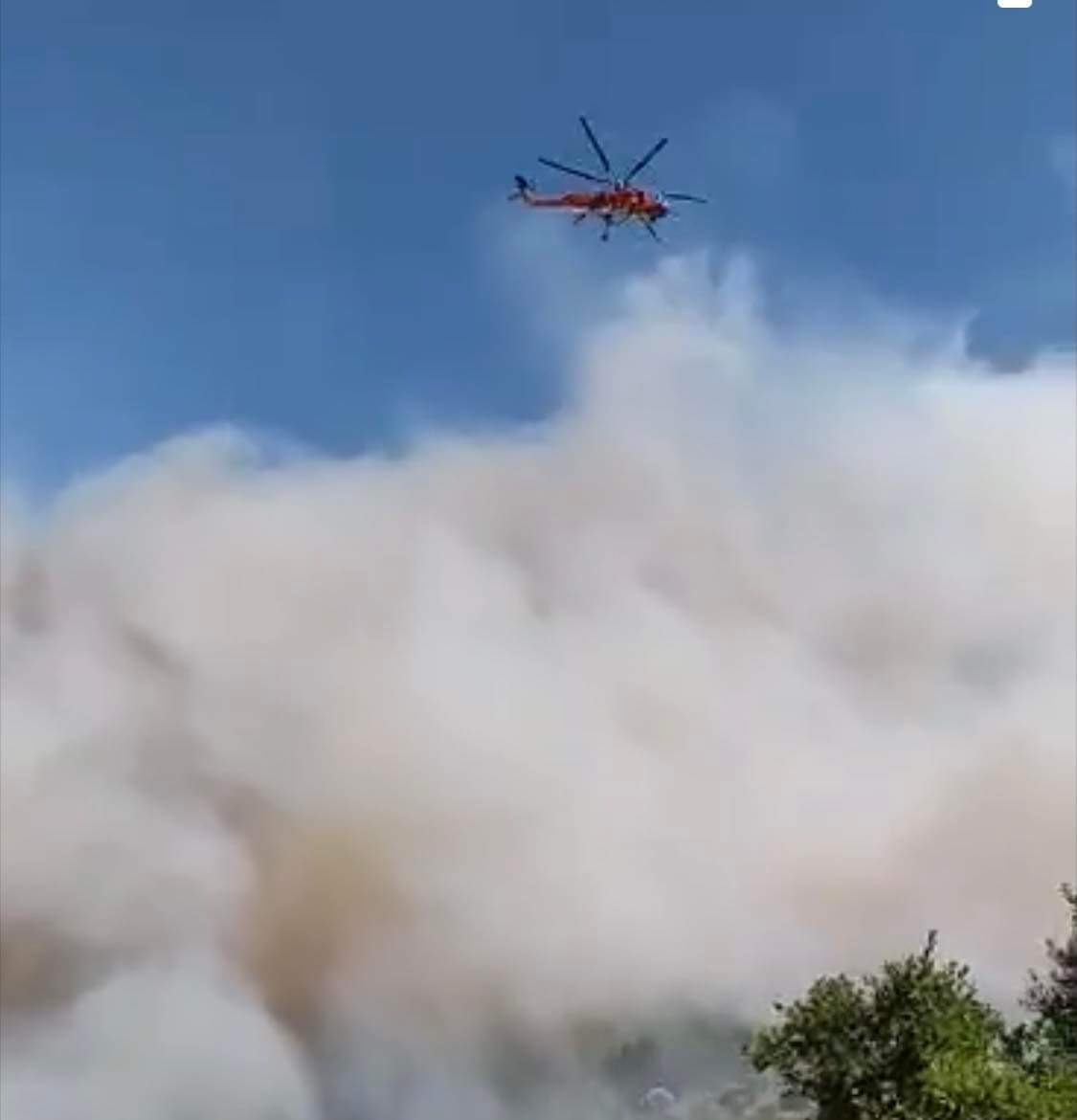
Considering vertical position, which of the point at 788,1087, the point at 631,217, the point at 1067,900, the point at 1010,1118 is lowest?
the point at 1010,1118

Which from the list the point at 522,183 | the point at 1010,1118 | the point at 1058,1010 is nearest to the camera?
the point at 1010,1118

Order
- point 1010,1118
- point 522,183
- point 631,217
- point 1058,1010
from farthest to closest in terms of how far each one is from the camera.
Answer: point 522,183 → point 631,217 → point 1058,1010 → point 1010,1118

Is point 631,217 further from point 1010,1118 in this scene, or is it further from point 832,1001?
point 1010,1118

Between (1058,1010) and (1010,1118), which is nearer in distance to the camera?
(1010,1118)

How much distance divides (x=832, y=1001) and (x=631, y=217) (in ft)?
186

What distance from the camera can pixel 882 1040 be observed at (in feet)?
323

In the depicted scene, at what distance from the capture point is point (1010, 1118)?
8494cm

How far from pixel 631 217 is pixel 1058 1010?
204 feet

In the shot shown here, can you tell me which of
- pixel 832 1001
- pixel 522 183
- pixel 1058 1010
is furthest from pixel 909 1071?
pixel 522 183

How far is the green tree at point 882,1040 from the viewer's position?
9619 centimetres

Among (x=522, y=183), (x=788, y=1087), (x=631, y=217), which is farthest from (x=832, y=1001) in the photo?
(x=522, y=183)

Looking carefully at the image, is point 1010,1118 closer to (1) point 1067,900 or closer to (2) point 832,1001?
(2) point 832,1001

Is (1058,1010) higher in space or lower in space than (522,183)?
lower

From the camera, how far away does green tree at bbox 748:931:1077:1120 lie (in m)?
96.2
